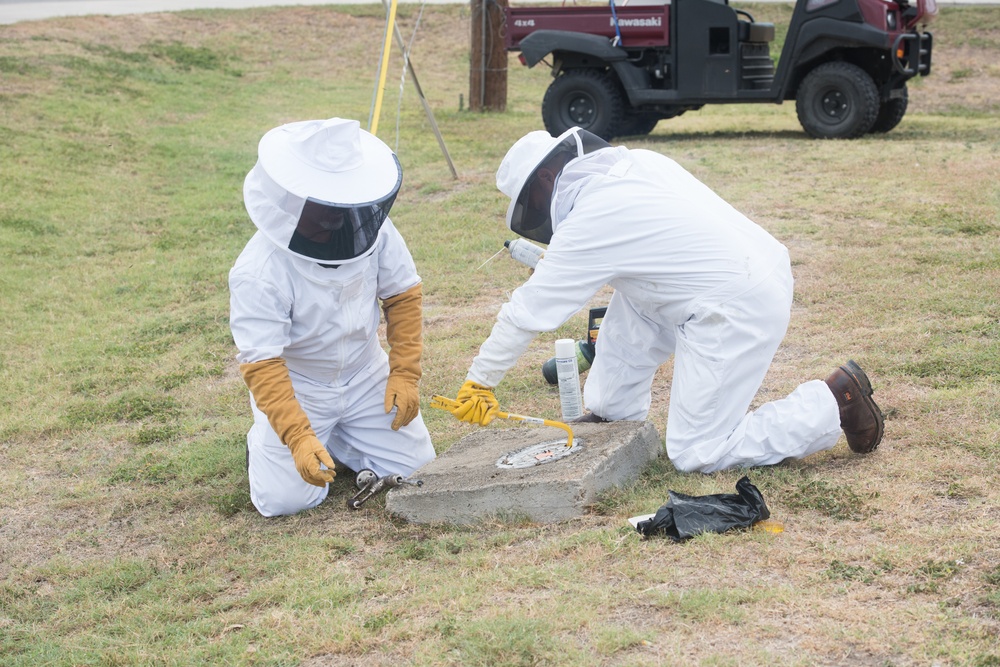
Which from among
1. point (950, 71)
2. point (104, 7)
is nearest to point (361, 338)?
point (950, 71)

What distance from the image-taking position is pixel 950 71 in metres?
15.9

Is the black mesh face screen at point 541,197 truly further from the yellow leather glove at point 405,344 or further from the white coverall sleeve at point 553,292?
the yellow leather glove at point 405,344

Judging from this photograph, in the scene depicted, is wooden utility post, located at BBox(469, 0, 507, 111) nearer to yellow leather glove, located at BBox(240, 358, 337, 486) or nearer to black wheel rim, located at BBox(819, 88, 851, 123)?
black wheel rim, located at BBox(819, 88, 851, 123)

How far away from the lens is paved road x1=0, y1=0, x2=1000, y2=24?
1956cm

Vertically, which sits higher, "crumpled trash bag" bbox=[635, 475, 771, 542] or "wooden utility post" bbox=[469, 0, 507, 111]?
"wooden utility post" bbox=[469, 0, 507, 111]

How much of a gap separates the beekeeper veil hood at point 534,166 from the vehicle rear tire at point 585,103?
24.8ft

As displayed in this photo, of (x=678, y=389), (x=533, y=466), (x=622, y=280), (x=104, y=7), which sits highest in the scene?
(x=104, y=7)

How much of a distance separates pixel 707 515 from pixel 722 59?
837 cm

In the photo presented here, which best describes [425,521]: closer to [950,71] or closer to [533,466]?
[533,466]

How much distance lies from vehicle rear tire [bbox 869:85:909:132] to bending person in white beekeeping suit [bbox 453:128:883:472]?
8.20m

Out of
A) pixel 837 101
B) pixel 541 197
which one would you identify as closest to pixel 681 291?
pixel 541 197

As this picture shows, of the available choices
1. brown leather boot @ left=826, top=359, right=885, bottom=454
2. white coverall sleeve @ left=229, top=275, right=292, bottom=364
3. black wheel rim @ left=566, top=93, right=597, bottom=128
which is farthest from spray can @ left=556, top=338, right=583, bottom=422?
black wheel rim @ left=566, top=93, right=597, bottom=128

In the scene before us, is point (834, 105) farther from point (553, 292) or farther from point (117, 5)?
point (117, 5)

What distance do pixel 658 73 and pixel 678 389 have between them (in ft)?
25.9
